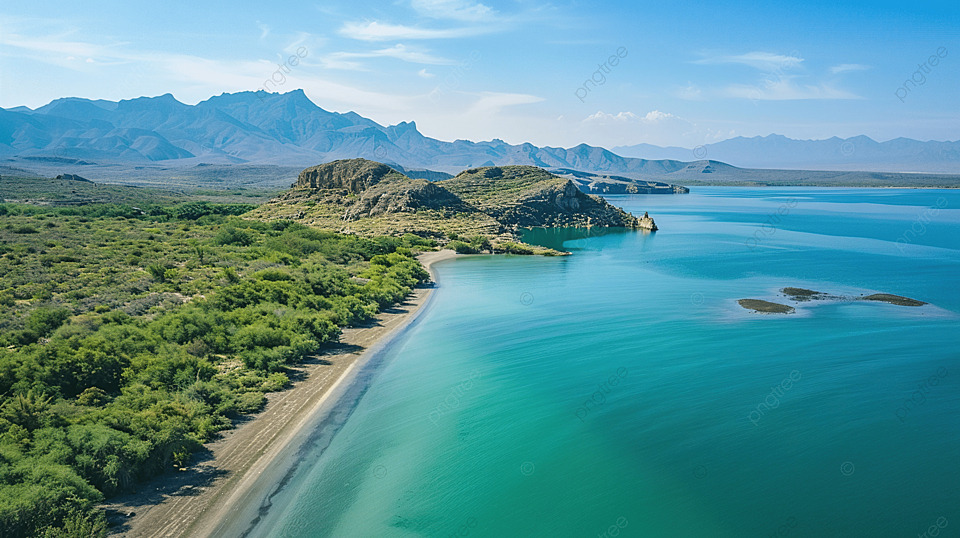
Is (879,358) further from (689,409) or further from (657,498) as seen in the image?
(657,498)

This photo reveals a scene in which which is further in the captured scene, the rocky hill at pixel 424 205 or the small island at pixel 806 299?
the rocky hill at pixel 424 205

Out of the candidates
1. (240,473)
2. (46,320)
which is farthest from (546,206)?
(240,473)

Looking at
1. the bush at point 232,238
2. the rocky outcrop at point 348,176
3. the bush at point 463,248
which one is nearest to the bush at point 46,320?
the bush at point 232,238

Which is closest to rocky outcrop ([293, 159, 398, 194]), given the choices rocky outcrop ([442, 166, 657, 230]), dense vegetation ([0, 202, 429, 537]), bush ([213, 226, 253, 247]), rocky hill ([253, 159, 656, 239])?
rocky hill ([253, 159, 656, 239])

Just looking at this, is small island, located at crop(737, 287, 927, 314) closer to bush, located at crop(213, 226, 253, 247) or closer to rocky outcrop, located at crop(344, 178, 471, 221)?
bush, located at crop(213, 226, 253, 247)

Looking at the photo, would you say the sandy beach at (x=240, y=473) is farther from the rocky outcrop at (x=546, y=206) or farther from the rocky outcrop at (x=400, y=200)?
the rocky outcrop at (x=546, y=206)
